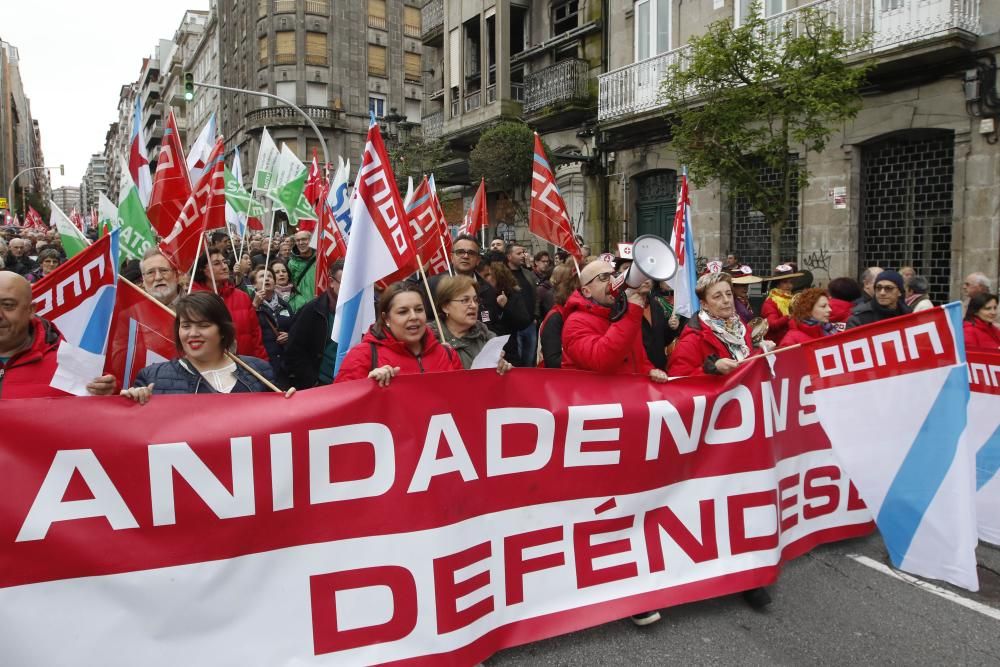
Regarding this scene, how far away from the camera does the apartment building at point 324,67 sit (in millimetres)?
46438

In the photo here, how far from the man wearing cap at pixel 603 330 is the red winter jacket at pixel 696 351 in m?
0.22

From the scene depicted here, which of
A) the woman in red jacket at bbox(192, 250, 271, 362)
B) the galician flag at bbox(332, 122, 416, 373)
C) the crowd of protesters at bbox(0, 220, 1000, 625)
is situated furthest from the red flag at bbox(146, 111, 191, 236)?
the galician flag at bbox(332, 122, 416, 373)

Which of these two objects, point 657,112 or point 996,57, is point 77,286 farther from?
point 657,112

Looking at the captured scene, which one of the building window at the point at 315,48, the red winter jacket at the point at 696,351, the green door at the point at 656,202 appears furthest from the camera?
the building window at the point at 315,48

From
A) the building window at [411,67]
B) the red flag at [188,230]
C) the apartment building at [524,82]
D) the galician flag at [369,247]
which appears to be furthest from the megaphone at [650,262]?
the building window at [411,67]

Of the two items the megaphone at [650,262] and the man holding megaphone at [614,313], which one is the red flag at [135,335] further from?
the megaphone at [650,262]

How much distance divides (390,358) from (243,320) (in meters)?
2.33

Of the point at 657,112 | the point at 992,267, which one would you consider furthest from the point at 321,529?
the point at 657,112

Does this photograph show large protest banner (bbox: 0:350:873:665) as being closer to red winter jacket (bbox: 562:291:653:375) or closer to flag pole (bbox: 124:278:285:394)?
red winter jacket (bbox: 562:291:653:375)

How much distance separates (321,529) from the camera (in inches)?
114

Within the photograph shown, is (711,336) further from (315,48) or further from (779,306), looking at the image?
(315,48)

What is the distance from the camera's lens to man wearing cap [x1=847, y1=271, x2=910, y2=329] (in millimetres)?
6285

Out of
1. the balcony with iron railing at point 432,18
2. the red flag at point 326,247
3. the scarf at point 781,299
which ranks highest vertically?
the balcony with iron railing at point 432,18

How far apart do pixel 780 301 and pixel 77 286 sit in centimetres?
620
